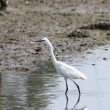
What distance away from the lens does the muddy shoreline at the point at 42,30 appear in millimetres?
18500

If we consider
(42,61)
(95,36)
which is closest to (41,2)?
(95,36)

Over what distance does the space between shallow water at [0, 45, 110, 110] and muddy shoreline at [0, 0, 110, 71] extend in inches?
40.7

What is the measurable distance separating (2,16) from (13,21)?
1136 millimetres

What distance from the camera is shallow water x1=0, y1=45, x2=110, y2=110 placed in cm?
1260

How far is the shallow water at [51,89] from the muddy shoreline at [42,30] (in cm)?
103

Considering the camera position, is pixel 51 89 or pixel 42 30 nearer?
pixel 51 89

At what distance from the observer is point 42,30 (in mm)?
23719

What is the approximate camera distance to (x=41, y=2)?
3375 centimetres

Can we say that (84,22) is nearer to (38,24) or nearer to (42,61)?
(38,24)

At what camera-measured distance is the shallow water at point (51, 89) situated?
1260 centimetres

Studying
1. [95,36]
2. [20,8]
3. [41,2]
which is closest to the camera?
[95,36]

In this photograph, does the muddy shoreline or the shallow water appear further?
the muddy shoreline

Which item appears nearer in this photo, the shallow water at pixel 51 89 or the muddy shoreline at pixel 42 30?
the shallow water at pixel 51 89

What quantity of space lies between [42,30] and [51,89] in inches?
385
